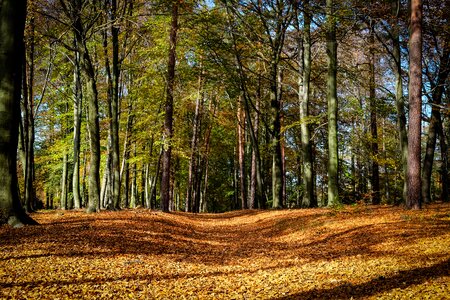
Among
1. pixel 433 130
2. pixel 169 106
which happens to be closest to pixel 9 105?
pixel 169 106

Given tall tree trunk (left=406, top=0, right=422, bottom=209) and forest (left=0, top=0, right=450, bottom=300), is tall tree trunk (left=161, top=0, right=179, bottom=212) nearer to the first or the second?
forest (left=0, top=0, right=450, bottom=300)

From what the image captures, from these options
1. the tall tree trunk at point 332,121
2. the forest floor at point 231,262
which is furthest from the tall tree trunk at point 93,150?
the tall tree trunk at point 332,121

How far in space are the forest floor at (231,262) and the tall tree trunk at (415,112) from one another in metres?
0.81

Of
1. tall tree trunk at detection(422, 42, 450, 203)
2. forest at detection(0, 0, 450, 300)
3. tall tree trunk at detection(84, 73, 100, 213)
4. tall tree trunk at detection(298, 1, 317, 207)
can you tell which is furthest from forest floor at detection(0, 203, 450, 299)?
tall tree trunk at detection(422, 42, 450, 203)

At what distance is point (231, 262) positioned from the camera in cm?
795

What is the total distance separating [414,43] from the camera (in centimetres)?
1086

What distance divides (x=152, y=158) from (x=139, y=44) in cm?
815

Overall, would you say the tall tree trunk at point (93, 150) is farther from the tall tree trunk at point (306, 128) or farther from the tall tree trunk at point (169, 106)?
the tall tree trunk at point (306, 128)

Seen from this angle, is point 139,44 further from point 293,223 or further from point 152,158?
A: point 293,223

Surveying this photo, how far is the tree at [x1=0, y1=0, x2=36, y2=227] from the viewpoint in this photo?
8320 mm

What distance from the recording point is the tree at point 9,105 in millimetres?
8320

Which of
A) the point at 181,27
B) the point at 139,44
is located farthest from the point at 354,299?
the point at 139,44

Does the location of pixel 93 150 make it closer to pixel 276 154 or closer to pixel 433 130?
pixel 276 154

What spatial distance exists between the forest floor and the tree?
1.98ft
